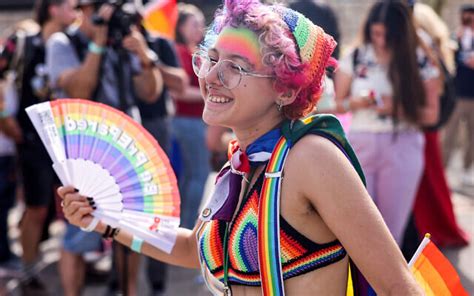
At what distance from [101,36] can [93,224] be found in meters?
2.05

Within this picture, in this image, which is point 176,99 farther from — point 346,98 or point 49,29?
point 346,98

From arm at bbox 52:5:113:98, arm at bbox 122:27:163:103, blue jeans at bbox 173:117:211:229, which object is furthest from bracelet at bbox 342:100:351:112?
arm at bbox 52:5:113:98

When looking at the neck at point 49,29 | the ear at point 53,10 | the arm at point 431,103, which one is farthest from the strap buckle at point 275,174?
the ear at point 53,10

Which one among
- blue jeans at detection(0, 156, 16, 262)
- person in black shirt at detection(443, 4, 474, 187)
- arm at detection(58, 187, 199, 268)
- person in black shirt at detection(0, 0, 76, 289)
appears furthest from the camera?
person in black shirt at detection(443, 4, 474, 187)

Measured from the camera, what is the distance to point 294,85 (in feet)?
6.30

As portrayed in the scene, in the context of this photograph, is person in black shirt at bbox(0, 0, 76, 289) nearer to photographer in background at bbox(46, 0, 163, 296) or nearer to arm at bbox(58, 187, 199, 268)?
photographer in background at bbox(46, 0, 163, 296)

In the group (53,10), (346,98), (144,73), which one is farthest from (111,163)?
(53,10)

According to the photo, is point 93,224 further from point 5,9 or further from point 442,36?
point 5,9

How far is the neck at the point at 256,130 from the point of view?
1995 millimetres

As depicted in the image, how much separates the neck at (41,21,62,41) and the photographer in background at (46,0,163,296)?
74 cm

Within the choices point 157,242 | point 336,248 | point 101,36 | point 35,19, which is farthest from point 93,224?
point 35,19

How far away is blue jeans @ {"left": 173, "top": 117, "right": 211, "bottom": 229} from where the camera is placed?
5578mm

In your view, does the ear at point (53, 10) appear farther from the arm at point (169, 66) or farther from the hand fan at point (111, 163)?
the hand fan at point (111, 163)

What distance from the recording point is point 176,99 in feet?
18.7
